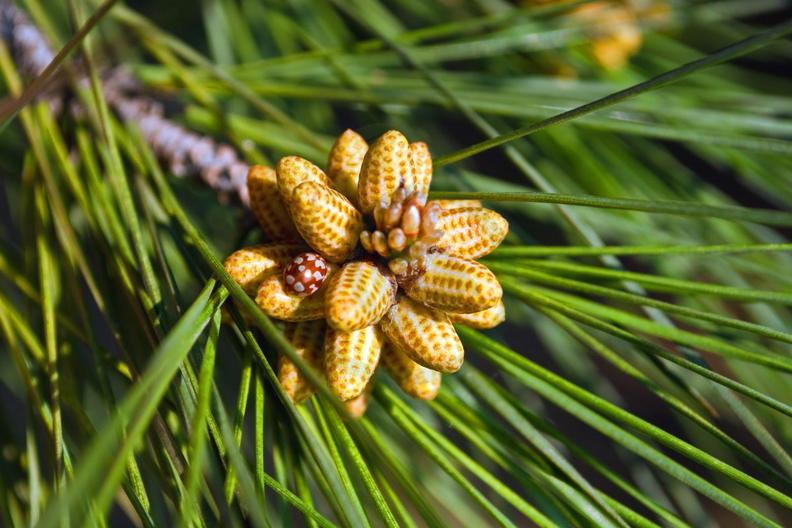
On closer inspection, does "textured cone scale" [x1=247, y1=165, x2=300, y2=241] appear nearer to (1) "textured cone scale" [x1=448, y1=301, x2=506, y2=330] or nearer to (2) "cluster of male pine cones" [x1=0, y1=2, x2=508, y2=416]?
(2) "cluster of male pine cones" [x1=0, y1=2, x2=508, y2=416]

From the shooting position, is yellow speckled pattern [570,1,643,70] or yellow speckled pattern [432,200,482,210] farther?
yellow speckled pattern [570,1,643,70]

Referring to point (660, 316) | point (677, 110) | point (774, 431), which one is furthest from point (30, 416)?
point (774, 431)

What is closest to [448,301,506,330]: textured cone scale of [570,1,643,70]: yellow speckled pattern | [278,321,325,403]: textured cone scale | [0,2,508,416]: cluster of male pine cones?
[0,2,508,416]: cluster of male pine cones

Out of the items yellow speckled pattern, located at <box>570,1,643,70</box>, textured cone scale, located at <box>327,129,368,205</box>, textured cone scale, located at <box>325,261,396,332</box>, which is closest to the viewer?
textured cone scale, located at <box>325,261,396,332</box>

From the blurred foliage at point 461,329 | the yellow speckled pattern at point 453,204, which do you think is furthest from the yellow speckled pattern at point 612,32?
the yellow speckled pattern at point 453,204

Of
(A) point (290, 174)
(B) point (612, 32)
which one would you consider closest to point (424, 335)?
(A) point (290, 174)

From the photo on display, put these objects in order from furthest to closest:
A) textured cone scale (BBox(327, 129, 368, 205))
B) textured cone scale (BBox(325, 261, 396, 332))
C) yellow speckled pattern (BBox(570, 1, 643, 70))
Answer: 1. yellow speckled pattern (BBox(570, 1, 643, 70))
2. textured cone scale (BBox(327, 129, 368, 205))
3. textured cone scale (BBox(325, 261, 396, 332))

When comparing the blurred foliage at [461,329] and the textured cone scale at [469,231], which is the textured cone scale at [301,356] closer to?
the blurred foliage at [461,329]
